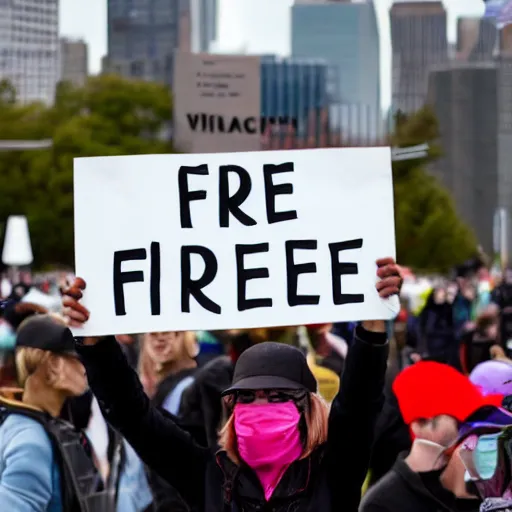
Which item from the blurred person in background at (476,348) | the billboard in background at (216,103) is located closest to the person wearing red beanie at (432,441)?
the blurred person in background at (476,348)

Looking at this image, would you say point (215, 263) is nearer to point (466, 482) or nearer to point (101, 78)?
point (466, 482)

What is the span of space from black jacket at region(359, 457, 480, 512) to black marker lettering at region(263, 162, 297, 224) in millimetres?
916

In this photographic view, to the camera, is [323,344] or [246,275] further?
[323,344]

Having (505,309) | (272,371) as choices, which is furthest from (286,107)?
(272,371)

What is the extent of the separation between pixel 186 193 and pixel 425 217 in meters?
79.9

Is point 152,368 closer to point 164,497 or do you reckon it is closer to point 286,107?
point 164,497

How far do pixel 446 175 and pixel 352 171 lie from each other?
94.2m

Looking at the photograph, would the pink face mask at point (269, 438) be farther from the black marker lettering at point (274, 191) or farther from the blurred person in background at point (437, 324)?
the blurred person in background at point (437, 324)

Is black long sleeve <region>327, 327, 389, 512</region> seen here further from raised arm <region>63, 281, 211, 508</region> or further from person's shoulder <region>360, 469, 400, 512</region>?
raised arm <region>63, 281, 211, 508</region>

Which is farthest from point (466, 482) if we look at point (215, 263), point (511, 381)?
point (215, 263)

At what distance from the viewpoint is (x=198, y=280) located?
466 centimetres

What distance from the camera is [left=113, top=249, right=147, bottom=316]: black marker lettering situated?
4.61 meters

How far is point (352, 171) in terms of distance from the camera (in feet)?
15.2

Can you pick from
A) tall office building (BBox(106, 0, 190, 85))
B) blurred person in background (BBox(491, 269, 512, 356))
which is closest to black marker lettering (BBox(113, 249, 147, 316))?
blurred person in background (BBox(491, 269, 512, 356))
